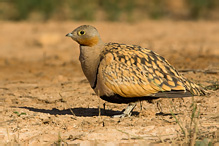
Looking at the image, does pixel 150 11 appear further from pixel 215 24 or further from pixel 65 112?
A: pixel 65 112

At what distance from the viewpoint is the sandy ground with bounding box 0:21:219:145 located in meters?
5.23

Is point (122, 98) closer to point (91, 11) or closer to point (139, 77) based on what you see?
point (139, 77)

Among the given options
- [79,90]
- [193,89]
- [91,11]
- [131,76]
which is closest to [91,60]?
[131,76]

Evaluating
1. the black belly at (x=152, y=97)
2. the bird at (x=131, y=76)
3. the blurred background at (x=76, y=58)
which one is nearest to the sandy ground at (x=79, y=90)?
the blurred background at (x=76, y=58)

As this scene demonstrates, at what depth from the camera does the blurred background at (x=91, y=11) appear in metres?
15.3

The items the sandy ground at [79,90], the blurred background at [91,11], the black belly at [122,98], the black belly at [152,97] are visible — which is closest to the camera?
the sandy ground at [79,90]

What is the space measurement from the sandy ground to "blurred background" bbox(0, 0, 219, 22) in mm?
747

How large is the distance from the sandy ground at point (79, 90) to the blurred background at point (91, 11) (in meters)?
0.75

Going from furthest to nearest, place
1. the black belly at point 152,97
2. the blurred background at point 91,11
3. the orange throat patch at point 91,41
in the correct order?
the blurred background at point 91,11 < the orange throat patch at point 91,41 < the black belly at point 152,97

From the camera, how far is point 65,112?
21.2 feet

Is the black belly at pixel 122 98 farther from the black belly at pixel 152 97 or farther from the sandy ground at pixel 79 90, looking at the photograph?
the sandy ground at pixel 79 90

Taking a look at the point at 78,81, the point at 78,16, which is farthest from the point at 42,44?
the point at 78,81

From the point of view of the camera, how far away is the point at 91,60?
5766 millimetres

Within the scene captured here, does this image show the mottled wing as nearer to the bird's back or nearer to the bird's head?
the bird's back
